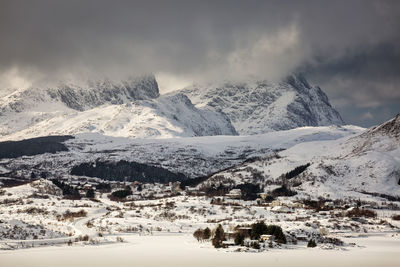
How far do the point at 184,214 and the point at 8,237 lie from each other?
8276cm

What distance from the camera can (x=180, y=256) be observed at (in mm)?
71812

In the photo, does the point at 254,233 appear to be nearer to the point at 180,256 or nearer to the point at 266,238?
the point at 266,238

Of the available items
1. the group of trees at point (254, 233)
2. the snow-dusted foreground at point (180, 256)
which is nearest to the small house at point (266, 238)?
the group of trees at point (254, 233)

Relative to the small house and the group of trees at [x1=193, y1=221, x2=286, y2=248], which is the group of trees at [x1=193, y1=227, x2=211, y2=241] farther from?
the small house

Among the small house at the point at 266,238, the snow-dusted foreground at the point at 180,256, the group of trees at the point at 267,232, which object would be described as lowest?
the snow-dusted foreground at the point at 180,256

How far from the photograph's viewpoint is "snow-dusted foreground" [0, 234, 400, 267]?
210 ft

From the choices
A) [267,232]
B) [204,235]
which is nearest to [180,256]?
[204,235]

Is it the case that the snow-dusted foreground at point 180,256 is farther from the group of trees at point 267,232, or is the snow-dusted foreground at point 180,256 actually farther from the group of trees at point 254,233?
the group of trees at point 267,232

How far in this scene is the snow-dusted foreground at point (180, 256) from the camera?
63969mm

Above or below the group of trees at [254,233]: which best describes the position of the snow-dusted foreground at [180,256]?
below

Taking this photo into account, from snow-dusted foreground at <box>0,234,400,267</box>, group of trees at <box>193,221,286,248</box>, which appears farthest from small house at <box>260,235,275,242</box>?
snow-dusted foreground at <box>0,234,400,267</box>

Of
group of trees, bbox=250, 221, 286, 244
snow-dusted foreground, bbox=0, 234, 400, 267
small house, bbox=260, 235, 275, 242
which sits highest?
group of trees, bbox=250, 221, 286, 244

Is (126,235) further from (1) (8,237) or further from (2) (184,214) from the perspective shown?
(2) (184,214)

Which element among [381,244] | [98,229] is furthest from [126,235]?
[381,244]
